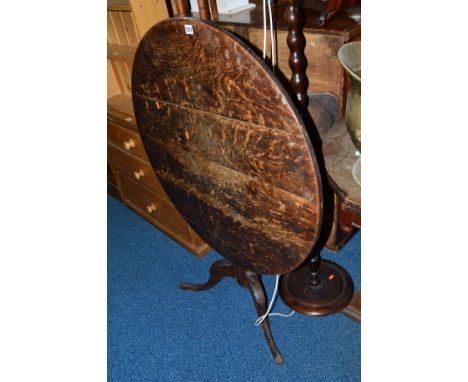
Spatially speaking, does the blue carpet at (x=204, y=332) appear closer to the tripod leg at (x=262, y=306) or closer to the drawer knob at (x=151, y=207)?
the tripod leg at (x=262, y=306)

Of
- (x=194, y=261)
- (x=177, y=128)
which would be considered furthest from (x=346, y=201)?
(x=194, y=261)

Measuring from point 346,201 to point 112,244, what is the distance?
190cm

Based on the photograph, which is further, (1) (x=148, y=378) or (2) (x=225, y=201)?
(1) (x=148, y=378)

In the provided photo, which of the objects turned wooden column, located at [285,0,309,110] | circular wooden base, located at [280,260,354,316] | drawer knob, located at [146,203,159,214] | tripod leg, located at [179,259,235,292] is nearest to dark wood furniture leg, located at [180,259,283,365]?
tripod leg, located at [179,259,235,292]

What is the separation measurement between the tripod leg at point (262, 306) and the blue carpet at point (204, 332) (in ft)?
0.16

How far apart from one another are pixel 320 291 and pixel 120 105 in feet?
4.87

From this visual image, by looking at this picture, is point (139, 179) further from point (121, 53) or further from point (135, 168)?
point (121, 53)

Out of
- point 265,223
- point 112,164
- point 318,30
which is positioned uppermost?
point 318,30

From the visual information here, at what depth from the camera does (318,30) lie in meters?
1.27

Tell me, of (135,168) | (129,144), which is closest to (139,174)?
(135,168)

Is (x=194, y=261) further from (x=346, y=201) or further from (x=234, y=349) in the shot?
(x=346, y=201)

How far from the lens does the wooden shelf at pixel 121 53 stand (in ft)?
5.65

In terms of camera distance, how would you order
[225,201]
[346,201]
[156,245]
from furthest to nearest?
[156,245] → [225,201] → [346,201]

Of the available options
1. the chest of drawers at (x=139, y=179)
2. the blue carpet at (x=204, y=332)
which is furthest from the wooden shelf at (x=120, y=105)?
the blue carpet at (x=204, y=332)
